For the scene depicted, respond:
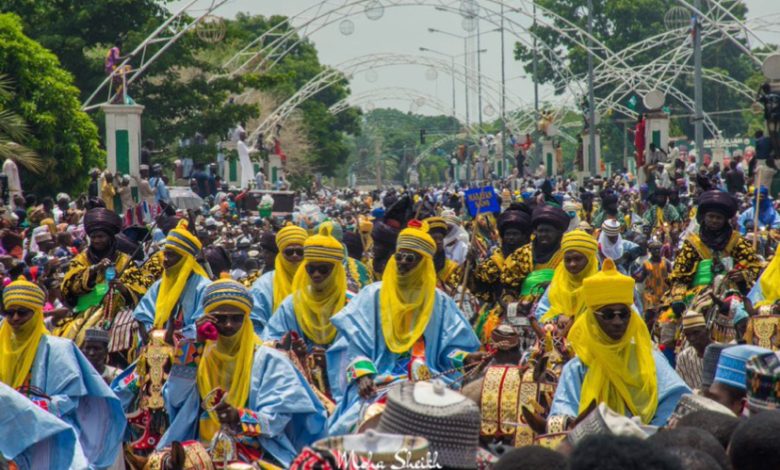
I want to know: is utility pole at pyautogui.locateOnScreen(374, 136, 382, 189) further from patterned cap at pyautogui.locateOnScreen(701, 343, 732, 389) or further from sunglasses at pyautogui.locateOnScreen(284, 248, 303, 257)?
patterned cap at pyautogui.locateOnScreen(701, 343, 732, 389)

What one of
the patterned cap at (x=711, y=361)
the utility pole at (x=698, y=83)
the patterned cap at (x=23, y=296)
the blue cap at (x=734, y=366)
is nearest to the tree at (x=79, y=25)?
the utility pole at (x=698, y=83)

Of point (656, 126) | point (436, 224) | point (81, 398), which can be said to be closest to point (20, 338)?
point (81, 398)

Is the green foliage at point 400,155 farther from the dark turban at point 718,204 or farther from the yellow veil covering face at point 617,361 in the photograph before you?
the yellow veil covering face at point 617,361

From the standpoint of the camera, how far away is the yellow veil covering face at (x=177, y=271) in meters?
11.1

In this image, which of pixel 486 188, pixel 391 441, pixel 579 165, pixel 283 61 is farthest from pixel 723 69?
pixel 391 441

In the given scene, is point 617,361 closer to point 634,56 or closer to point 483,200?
point 483,200

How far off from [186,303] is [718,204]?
3.98m

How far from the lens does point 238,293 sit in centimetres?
797

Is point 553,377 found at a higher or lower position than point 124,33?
lower

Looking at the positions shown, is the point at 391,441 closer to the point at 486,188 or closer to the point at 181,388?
the point at 181,388

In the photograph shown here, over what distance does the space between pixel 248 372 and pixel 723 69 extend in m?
92.4

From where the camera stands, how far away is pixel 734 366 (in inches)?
235

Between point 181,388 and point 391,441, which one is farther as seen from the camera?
point 181,388

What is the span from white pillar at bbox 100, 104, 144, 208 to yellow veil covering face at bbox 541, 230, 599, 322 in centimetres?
2461
